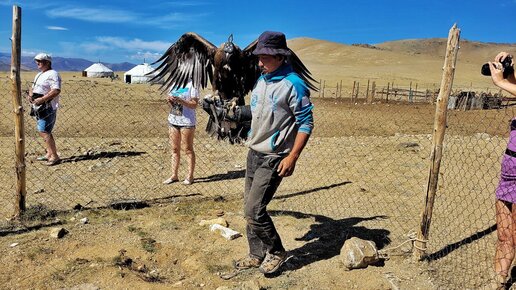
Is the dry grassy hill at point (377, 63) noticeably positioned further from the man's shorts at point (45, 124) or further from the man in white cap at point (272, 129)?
the man in white cap at point (272, 129)

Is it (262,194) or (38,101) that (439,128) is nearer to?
(262,194)

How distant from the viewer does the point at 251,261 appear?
4332 millimetres

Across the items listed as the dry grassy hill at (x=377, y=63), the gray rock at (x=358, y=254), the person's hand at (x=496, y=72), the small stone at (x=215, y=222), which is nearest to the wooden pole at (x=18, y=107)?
the small stone at (x=215, y=222)

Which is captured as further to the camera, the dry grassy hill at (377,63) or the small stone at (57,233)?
the dry grassy hill at (377,63)

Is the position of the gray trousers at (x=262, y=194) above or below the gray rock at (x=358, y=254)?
above

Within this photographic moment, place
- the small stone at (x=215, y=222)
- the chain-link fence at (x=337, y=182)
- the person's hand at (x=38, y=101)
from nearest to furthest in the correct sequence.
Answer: the chain-link fence at (x=337, y=182) → the small stone at (x=215, y=222) → the person's hand at (x=38, y=101)

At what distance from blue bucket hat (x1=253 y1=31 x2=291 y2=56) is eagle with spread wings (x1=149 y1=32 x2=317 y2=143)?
1.23 meters

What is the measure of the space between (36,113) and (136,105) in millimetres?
11771

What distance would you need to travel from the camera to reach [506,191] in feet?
11.7

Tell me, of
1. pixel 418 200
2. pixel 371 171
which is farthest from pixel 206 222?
pixel 371 171

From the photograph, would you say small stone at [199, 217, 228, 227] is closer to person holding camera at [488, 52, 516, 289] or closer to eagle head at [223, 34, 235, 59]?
eagle head at [223, 34, 235, 59]

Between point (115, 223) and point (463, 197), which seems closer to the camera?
point (115, 223)

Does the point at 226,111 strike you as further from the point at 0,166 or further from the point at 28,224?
the point at 0,166

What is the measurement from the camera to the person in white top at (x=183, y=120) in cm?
655
